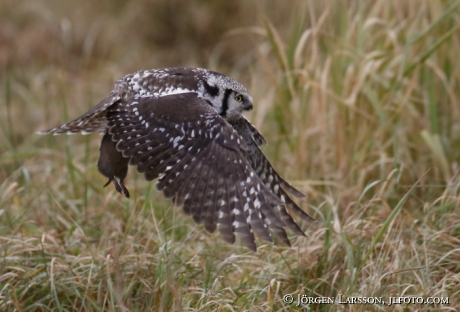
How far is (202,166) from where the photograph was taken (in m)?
3.57

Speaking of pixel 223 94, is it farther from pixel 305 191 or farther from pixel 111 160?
pixel 305 191

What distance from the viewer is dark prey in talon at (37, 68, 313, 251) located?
11.4 feet

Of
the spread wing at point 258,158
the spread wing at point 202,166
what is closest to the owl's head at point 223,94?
the spread wing at point 258,158

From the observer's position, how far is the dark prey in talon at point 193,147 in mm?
3465

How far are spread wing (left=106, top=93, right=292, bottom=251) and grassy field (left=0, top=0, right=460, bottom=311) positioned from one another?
31cm

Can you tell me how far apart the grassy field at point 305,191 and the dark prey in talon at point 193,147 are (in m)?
0.30

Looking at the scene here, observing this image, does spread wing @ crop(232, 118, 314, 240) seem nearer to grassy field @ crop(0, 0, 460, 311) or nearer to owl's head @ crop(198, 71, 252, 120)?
owl's head @ crop(198, 71, 252, 120)

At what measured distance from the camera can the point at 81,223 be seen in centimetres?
449

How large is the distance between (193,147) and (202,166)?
12cm

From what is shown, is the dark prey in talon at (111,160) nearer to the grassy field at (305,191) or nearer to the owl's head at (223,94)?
the grassy field at (305,191)

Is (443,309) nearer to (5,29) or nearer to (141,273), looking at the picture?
(141,273)

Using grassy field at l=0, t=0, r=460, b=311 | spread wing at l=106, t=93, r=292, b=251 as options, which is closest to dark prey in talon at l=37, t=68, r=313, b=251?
spread wing at l=106, t=93, r=292, b=251

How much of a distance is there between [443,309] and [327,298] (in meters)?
A: 0.51

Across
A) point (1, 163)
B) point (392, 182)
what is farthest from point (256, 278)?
point (1, 163)
